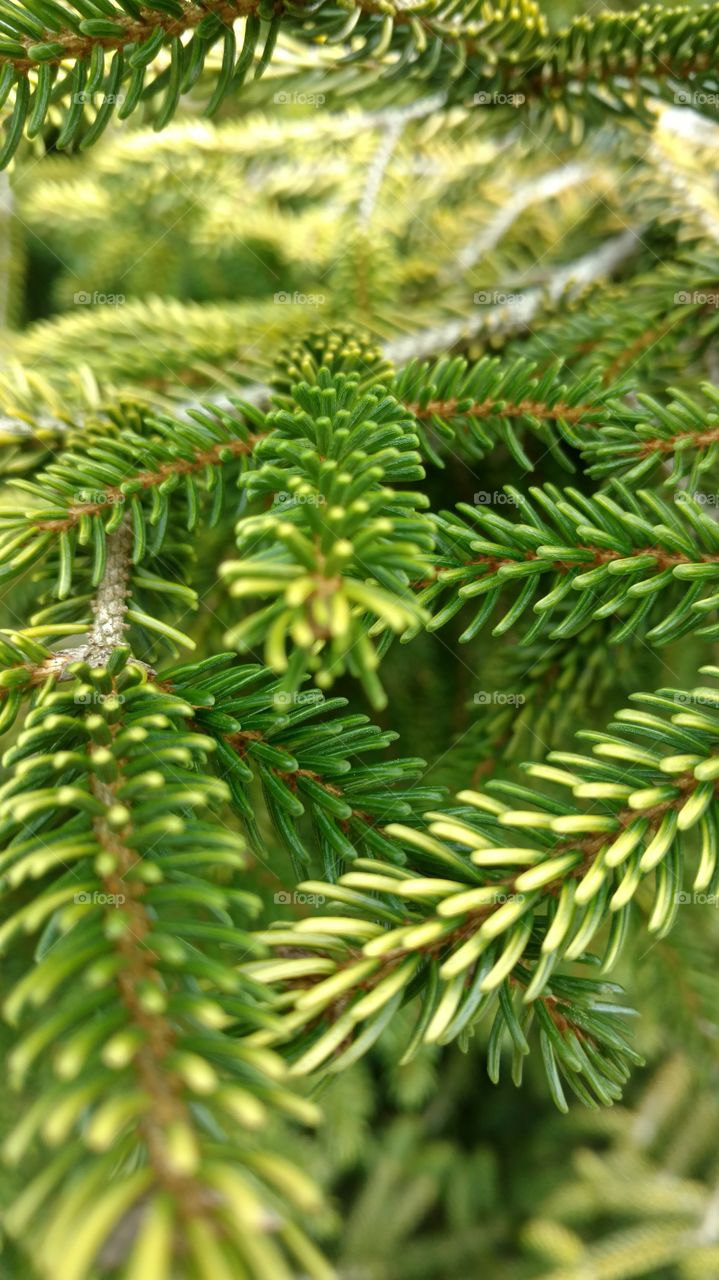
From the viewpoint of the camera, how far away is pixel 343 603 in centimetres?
31

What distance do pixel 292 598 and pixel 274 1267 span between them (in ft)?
0.69

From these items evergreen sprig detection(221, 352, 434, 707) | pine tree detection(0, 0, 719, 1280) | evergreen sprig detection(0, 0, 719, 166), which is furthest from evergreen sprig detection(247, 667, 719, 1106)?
evergreen sprig detection(0, 0, 719, 166)

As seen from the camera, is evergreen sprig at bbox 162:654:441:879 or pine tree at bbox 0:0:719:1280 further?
evergreen sprig at bbox 162:654:441:879

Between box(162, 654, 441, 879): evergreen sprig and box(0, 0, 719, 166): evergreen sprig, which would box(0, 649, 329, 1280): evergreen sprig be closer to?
box(162, 654, 441, 879): evergreen sprig

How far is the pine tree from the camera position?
32 cm

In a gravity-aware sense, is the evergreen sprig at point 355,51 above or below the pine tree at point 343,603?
above

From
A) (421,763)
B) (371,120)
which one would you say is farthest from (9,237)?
(421,763)

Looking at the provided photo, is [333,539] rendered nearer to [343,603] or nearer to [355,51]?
[343,603]

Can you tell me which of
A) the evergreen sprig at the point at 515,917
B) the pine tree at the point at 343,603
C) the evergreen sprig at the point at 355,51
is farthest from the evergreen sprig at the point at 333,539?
the evergreen sprig at the point at 355,51

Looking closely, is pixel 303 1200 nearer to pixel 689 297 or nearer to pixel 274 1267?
pixel 274 1267

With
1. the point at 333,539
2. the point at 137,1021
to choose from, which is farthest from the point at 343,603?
the point at 137,1021

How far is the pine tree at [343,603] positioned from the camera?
1.04 feet

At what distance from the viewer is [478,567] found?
0.50 m

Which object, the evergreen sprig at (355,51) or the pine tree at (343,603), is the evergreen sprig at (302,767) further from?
the evergreen sprig at (355,51)
